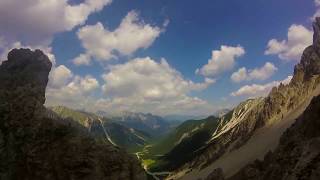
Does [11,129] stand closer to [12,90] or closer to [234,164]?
[12,90]

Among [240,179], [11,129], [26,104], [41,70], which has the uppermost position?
[41,70]

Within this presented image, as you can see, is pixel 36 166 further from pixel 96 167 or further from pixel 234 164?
pixel 234 164

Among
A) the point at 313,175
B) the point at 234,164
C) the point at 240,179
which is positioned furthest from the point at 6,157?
the point at 234,164

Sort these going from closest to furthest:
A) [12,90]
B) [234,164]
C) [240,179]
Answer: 1. [12,90]
2. [240,179]
3. [234,164]

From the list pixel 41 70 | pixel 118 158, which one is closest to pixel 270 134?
→ pixel 41 70

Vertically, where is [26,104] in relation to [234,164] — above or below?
above

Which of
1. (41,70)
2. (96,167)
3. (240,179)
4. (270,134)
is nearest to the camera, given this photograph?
(96,167)

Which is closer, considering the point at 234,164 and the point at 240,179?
the point at 240,179
